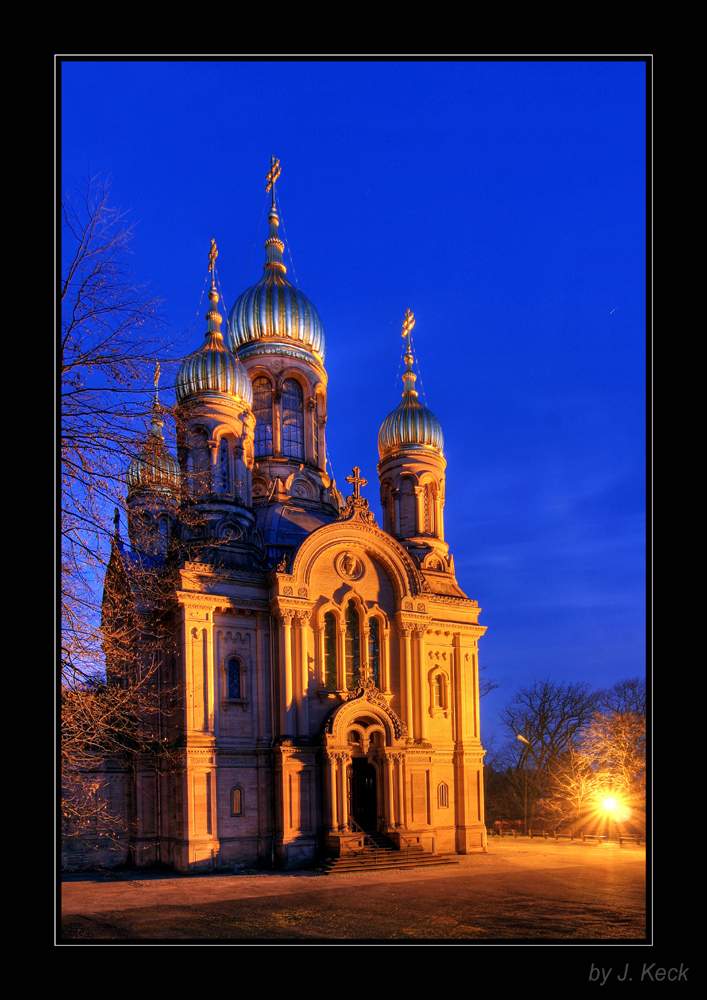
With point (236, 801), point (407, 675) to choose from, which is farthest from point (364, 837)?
point (407, 675)

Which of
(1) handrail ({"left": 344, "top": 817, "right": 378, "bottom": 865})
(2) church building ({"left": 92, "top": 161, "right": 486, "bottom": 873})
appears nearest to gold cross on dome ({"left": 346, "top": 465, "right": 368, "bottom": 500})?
(2) church building ({"left": 92, "top": 161, "right": 486, "bottom": 873})

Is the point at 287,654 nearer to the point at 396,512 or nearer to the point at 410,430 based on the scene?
the point at 396,512

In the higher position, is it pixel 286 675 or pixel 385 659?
pixel 385 659

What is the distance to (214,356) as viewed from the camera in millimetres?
30891

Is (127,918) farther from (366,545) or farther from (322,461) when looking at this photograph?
(322,461)

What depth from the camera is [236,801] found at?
2602 centimetres

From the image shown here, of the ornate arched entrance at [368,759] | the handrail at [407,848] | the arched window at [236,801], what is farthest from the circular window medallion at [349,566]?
the handrail at [407,848]

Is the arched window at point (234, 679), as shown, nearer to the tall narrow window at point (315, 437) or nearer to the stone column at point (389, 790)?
the stone column at point (389, 790)

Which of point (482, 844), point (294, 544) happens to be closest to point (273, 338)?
point (294, 544)

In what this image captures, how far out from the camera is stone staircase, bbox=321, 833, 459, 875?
24.5 meters

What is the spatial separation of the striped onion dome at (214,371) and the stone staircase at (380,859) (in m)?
16.4

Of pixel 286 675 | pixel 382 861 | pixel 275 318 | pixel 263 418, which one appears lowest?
pixel 382 861

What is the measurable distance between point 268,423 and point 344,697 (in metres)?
12.6

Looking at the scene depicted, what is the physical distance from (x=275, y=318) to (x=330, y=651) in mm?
14826
